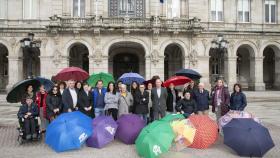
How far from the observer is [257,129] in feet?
31.3

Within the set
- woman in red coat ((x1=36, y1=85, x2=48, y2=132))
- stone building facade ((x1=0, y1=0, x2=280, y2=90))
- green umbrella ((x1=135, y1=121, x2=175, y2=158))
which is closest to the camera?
green umbrella ((x1=135, y1=121, x2=175, y2=158))

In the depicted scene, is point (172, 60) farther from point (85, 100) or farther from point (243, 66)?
point (85, 100)

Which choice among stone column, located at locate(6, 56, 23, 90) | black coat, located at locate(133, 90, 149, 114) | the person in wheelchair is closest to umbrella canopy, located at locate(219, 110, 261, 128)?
black coat, located at locate(133, 90, 149, 114)

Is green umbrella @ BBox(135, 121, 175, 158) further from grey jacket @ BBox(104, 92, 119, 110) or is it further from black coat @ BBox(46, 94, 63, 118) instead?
black coat @ BBox(46, 94, 63, 118)

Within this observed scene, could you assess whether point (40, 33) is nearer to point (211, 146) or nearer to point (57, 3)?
point (57, 3)

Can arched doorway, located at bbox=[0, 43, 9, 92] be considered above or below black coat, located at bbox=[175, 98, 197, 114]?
above

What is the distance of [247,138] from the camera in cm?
934

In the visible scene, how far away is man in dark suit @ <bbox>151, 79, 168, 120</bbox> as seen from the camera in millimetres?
11969

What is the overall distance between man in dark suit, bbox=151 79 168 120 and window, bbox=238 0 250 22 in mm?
25329

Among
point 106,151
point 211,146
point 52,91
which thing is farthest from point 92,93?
point 211,146

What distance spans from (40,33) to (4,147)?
879 inches

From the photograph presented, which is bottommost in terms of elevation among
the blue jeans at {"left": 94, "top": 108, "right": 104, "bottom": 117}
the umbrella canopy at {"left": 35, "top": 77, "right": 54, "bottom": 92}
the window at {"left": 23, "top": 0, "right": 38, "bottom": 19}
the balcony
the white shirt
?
the blue jeans at {"left": 94, "top": 108, "right": 104, "bottom": 117}

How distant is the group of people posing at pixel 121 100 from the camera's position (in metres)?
11.7

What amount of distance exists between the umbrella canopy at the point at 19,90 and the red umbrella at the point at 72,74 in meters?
1.12
